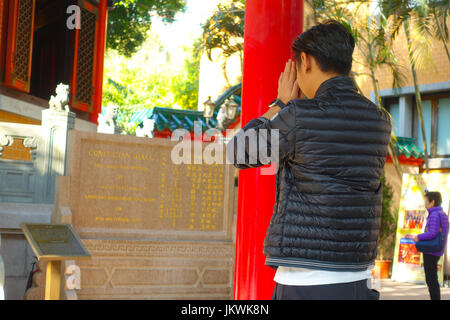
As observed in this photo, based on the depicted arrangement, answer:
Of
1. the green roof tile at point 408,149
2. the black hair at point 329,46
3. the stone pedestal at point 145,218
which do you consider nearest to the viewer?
the black hair at point 329,46

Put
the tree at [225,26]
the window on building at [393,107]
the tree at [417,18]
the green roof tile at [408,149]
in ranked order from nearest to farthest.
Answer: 1. the tree at [417,18]
2. the green roof tile at [408,149]
3. the tree at [225,26]
4. the window on building at [393,107]

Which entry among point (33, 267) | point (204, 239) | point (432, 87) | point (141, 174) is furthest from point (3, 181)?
point (432, 87)

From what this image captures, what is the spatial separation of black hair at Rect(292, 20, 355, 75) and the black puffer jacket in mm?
106

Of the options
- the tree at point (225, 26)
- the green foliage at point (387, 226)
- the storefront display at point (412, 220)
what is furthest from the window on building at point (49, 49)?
the storefront display at point (412, 220)

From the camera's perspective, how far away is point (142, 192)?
5.96 m

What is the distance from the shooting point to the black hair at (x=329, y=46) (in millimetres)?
1869

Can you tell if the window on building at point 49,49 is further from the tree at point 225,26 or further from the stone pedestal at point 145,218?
the stone pedestal at point 145,218

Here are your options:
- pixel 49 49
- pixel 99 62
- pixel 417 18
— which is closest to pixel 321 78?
pixel 417 18

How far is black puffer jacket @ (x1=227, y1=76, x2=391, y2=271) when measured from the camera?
5.72ft

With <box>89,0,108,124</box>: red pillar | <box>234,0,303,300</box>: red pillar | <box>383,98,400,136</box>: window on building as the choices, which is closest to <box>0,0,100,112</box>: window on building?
<box>89,0,108,124</box>: red pillar

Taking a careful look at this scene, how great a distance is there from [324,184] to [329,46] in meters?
0.45

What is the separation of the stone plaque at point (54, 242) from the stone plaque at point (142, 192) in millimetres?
1497

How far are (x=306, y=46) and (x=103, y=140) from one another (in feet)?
13.8

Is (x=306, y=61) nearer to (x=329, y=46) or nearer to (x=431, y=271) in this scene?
(x=329, y=46)
